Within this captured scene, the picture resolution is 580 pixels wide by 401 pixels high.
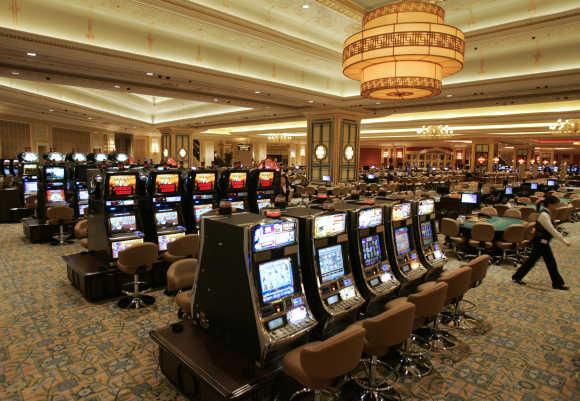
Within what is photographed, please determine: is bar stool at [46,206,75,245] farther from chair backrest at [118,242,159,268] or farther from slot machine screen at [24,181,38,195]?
chair backrest at [118,242,159,268]

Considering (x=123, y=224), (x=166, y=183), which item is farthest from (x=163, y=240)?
(x=166, y=183)

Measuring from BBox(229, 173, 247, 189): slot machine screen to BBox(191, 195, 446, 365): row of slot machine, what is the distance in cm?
367

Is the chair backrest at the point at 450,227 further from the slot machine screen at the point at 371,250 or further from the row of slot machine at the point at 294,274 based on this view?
the slot machine screen at the point at 371,250

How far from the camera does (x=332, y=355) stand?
247 cm

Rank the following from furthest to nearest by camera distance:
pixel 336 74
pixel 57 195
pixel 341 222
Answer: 1. pixel 336 74
2. pixel 57 195
3. pixel 341 222

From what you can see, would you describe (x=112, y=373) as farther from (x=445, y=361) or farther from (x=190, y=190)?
(x=190, y=190)

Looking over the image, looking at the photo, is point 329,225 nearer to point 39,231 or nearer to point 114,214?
point 114,214

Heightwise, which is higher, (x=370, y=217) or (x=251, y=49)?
(x=251, y=49)

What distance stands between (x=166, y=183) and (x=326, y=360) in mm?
4691

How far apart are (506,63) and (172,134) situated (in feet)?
54.8

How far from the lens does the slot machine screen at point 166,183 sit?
6.28 m

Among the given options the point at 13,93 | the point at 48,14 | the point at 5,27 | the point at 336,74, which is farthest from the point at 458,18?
the point at 13,93

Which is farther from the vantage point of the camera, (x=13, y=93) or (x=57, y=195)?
(x=13, y=93)

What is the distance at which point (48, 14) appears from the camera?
610 centimetres
